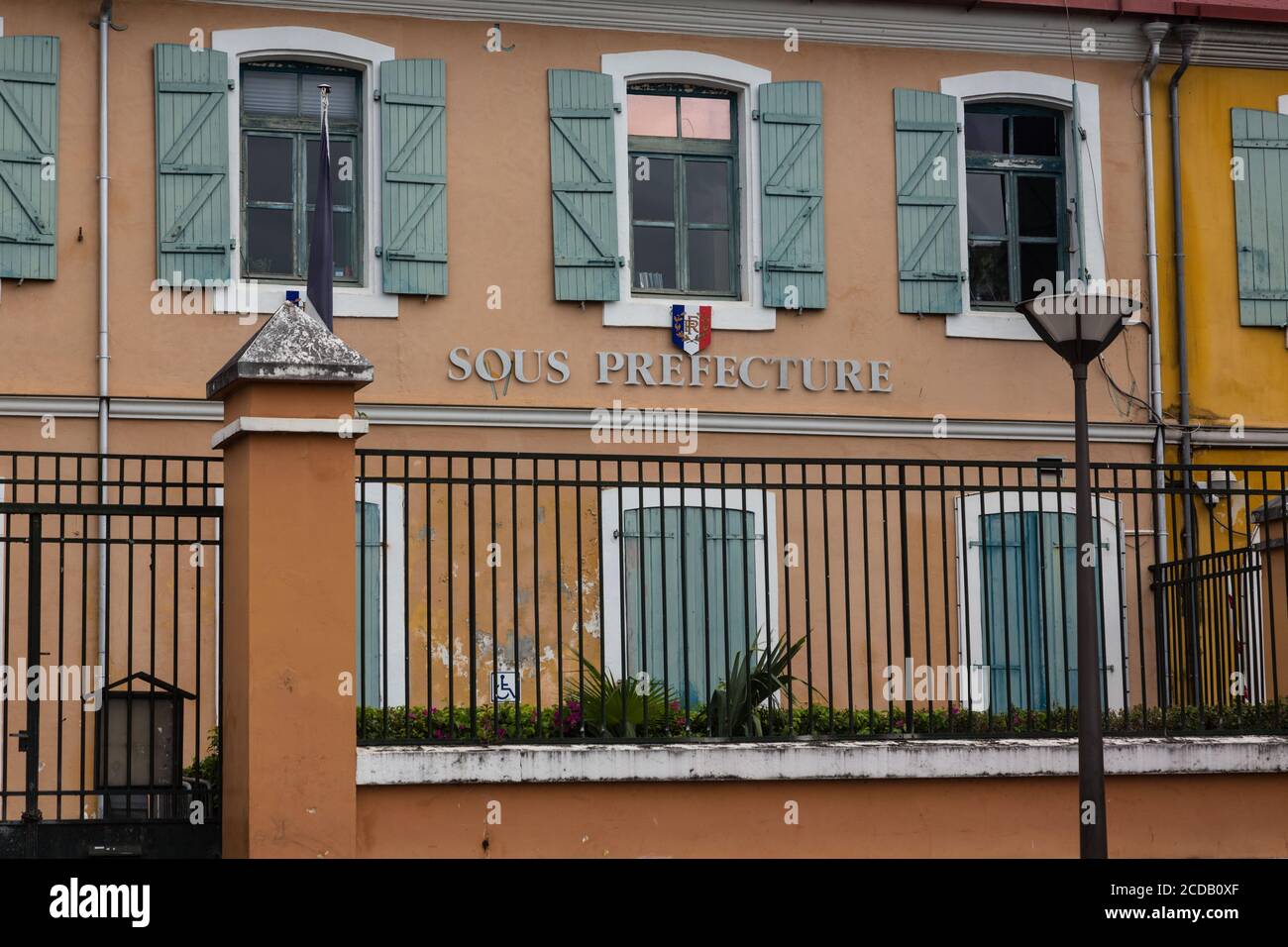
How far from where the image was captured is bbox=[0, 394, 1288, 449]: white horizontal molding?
14.4 metres

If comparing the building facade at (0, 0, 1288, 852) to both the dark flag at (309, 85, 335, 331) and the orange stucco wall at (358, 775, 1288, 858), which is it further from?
the orange stucco wall at (358, 775, 1288, 858)

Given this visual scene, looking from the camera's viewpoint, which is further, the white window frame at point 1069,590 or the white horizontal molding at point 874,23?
the white window frame at point 1069,590

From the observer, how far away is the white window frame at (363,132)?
1488cm

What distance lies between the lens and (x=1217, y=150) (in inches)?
659

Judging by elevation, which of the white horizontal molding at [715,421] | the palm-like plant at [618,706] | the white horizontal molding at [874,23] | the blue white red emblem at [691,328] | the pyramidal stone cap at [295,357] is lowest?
the palm-like plant at [618,706]

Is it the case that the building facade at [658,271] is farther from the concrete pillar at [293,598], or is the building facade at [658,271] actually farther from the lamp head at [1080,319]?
the concrete pillar at [293,598]

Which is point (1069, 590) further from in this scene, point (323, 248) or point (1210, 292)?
point (323, 248)

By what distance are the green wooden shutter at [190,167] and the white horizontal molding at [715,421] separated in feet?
3.35

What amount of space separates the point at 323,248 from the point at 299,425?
16.4 ft

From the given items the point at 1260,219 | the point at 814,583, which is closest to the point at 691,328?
the point at 814,583

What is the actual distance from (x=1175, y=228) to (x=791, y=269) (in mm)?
3341

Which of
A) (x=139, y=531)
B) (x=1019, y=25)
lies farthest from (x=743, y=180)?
(x=139, y=531)

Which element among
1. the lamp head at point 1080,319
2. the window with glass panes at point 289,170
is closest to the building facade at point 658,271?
the window with glass panes at point 289,170

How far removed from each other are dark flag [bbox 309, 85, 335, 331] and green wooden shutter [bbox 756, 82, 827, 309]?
12.0ft
